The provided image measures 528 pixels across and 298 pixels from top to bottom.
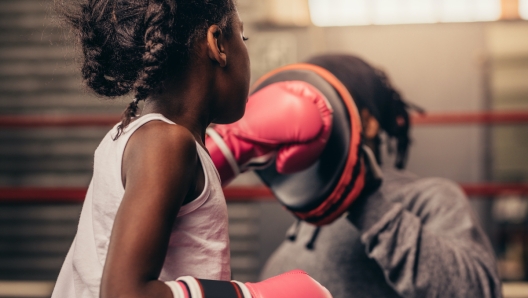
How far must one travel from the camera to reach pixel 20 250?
2.89 meters

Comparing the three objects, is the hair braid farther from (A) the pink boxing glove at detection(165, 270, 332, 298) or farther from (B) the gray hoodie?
(B) the gray hoodie

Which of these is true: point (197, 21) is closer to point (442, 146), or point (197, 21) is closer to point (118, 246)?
point (118, 246)

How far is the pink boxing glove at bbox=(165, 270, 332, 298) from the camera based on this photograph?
0.57 m

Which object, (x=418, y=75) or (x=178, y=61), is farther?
(x=418, y=75)

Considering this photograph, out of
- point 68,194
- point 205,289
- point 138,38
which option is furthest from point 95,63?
point 68,194

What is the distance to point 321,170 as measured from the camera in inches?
37.4

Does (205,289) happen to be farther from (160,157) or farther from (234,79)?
(234,79)

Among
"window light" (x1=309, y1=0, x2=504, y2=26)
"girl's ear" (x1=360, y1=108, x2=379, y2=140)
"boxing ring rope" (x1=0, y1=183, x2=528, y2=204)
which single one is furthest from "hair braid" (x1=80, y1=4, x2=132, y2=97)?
"window light" (x1=309, y1=0, x2=504, y2=26)

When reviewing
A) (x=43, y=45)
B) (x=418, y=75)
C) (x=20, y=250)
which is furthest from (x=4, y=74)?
(x=418, y=75)

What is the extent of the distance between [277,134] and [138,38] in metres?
0.32

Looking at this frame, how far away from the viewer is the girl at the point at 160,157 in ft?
1.81

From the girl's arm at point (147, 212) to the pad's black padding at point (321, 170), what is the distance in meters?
0.39

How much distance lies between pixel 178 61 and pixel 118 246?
25 cm

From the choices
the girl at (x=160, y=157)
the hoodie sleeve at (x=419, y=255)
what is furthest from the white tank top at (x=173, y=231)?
the hoodie sleeve at (x=419, y=255)
